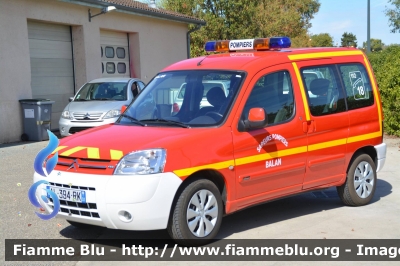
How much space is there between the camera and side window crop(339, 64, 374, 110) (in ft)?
24.3

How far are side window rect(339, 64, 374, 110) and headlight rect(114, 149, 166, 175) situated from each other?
3058mm

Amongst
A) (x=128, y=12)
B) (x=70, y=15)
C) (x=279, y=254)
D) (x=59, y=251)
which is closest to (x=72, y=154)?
(x=59, y=251)

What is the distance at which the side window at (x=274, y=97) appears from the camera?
6.37 meters

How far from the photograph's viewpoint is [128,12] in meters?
20.0

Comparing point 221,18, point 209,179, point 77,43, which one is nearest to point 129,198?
point 209,179

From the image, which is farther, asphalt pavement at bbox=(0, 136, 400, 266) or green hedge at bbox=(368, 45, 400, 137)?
green hedge at bbox=(368, 45, 400, 137)

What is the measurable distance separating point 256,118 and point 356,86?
2.23 meters

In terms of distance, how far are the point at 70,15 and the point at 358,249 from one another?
14.1 m

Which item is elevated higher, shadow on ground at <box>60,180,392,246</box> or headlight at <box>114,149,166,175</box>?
headlight at <box>114,149,166,175</box>

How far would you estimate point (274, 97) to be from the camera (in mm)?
6559

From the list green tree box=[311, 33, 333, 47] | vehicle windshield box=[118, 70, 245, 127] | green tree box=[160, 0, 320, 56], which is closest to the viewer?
vehicle windshield box=[118, 70, 245, 127]

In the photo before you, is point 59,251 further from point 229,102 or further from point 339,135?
point 339,135

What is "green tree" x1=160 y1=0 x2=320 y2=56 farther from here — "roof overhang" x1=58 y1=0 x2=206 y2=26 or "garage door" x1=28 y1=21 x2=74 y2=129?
"garage door" x1=28 y1=21 x2=74 y2=129

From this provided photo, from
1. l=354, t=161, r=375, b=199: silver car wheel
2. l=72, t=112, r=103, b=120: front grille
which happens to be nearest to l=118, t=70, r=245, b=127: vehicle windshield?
l=354, t=161, r=375, b=199: silver car wheel
